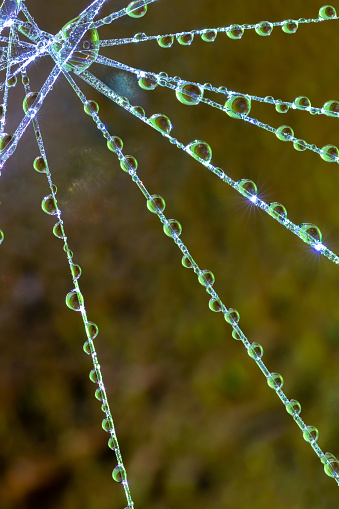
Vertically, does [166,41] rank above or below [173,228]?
above

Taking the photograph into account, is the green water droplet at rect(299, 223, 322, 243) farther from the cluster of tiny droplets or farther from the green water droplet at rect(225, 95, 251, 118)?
the green water droplet at rect(225, 95, 251, 118)

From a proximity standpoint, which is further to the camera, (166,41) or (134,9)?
(166,41)

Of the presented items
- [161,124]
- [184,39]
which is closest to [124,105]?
[161,124]

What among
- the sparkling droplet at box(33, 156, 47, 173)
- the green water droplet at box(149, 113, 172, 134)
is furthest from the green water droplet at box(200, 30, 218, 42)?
the sparkling droplet at box(33, 156, 47, 173)

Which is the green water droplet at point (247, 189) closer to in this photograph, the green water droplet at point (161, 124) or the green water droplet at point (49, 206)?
the green water droplet at point (161, 124)

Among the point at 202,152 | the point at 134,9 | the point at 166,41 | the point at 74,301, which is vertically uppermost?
the point at 166,41

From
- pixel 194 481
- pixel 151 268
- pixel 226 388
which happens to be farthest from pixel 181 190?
pixel 194 481

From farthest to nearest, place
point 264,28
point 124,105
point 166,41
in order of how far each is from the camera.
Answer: point 166,41
point 264,28
point 124,105

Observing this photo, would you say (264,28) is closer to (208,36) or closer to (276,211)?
(208,36)

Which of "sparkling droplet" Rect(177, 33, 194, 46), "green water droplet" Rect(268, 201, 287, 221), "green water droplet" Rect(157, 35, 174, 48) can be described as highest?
"green water droplet" Rect(157, 35, 174, 48)
